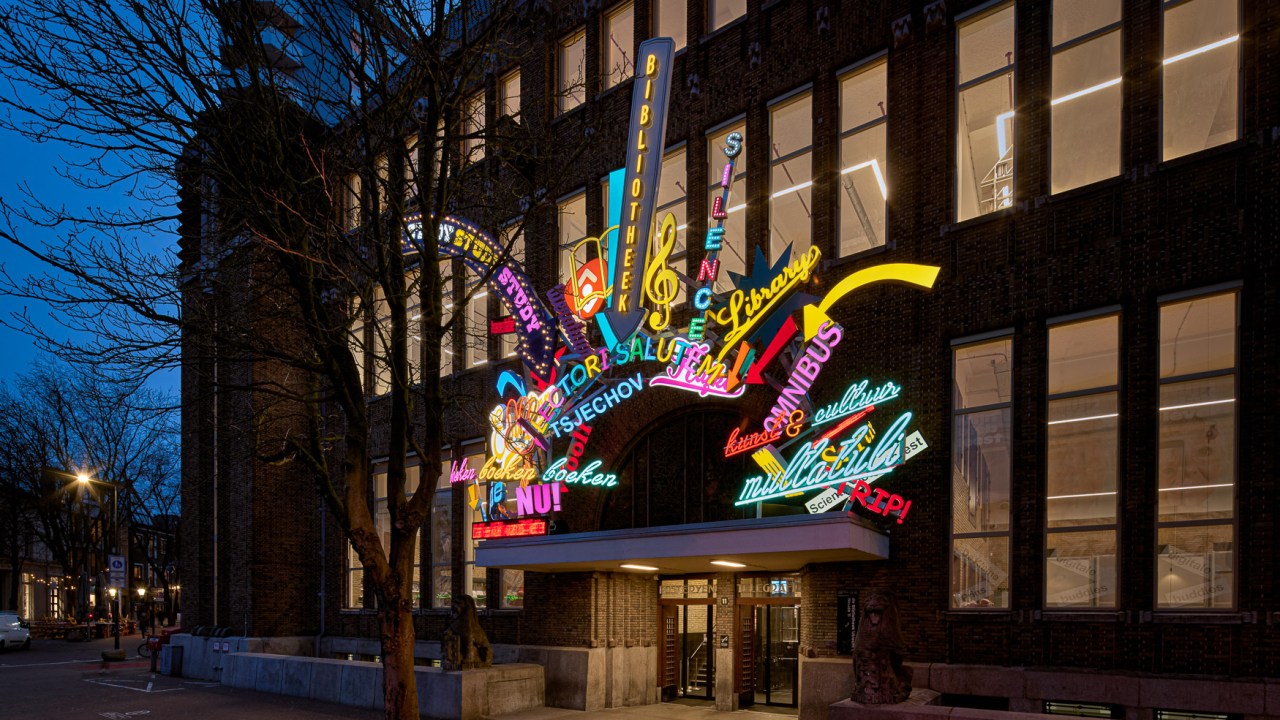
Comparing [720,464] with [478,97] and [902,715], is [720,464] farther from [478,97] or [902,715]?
[478,97]

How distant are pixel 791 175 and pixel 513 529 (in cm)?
915

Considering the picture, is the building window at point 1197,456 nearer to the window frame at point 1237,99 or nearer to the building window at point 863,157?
the window frame at point 1237,99

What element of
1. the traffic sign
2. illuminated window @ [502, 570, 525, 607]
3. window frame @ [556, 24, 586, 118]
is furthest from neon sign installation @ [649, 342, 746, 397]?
the traffic sign

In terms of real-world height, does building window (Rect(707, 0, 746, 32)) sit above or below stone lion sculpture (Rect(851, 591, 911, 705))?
above

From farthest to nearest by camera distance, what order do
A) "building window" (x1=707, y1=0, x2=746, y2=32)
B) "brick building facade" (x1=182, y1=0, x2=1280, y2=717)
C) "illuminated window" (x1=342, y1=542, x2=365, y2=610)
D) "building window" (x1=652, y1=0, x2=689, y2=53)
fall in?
"illuminated window" (x1=342, y1=542, x2=365, y2=610) < "building window" (x1=652, y1=0, x2=689, y2=53) < "building window" (x1=707, y1=0, x2=746, y2=32) < "brick building facade" (x1=182, y1=0, x2=1280, y2=717)

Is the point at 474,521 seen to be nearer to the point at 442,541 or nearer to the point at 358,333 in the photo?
the point at 442,541

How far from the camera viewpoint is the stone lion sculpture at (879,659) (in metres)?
12.8

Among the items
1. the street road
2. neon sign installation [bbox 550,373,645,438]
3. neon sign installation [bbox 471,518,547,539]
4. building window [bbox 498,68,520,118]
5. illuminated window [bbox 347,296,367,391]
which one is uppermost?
building window [bbox 498,68,520,118]

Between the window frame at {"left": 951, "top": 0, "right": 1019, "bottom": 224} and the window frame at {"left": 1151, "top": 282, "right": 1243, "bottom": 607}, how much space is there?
282 centimetres

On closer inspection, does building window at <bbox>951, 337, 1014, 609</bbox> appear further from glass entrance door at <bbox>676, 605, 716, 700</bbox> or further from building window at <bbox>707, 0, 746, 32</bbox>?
building window at <bbox>707, 0, 746, 32</bbox>

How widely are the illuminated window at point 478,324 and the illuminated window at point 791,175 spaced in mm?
7985

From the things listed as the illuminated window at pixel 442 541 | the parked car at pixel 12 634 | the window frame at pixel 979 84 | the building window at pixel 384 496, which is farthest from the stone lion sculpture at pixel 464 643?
the parked car at pixel 12 634

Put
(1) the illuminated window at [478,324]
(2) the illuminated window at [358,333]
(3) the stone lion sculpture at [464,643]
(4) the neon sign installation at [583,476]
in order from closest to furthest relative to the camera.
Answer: (2) the illuminated window at [358,333]
(3) the stone lion sculpture at [464,643]
(4) the neon sign installation at [583,476]
(1) the illuminated window at [478,324]

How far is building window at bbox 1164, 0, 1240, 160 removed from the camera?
1338 centimetres
